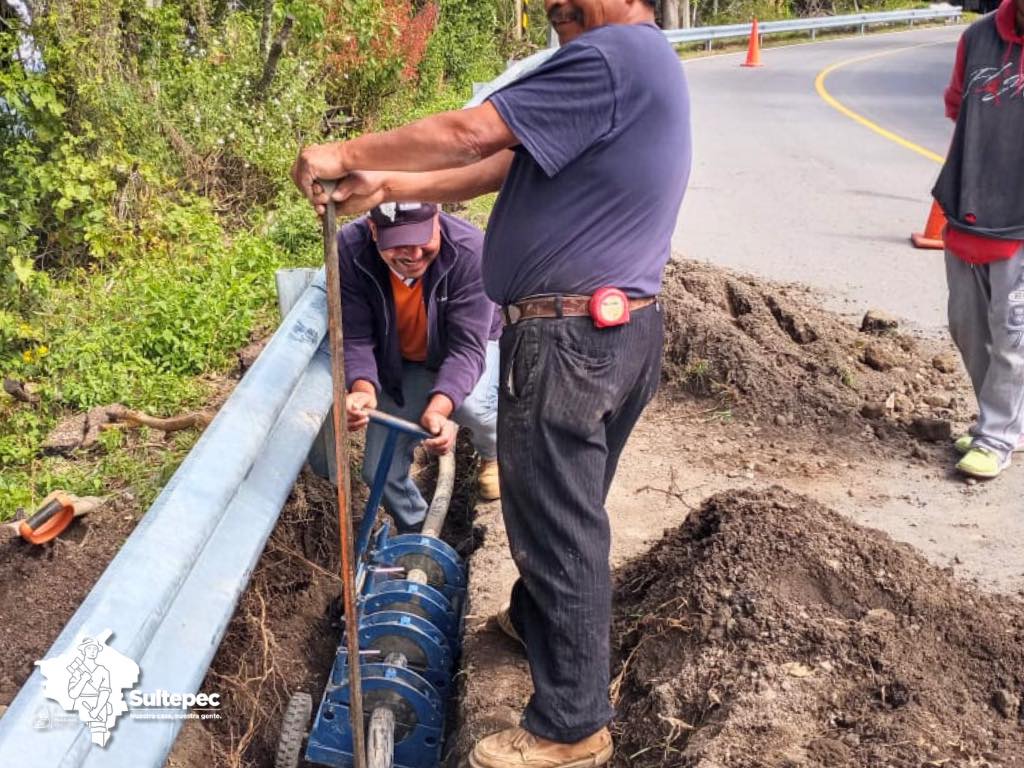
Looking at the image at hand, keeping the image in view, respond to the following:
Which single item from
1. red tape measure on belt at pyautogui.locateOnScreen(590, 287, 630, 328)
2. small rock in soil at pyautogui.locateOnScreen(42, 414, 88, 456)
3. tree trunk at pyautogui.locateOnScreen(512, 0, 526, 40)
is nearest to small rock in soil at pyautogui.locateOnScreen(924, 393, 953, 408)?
red tape measure on belt at pyautogui.locateOnScreen(590, 287, 630, 328)

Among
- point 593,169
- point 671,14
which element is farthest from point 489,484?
point 671,14

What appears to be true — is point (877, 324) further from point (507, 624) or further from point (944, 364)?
point (507, 624)

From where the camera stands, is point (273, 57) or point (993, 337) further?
point (273, 57)

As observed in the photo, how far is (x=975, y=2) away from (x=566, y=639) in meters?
44.1

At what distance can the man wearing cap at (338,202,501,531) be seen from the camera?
434cm

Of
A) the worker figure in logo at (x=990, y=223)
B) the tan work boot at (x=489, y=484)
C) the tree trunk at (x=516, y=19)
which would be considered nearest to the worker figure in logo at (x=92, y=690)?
the tan work boot at (x=489, y=484)

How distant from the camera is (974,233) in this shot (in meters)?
4.82

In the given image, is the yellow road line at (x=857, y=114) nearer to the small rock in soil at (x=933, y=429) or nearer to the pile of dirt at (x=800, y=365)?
the pile of dirt at (x=800, y=365)

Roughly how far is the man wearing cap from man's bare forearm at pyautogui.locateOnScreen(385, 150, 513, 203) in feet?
2.39

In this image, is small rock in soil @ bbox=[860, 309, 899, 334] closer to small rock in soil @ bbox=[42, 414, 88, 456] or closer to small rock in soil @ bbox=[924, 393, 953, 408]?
small rock in soil @ bbox=[924, 393, 953, 408]

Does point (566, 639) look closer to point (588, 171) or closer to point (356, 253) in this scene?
point (588, 171)

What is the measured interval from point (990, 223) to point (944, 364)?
1626 millimetres

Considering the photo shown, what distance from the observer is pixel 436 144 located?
2695mm

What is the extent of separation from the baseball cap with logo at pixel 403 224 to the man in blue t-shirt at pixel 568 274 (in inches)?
40.9
